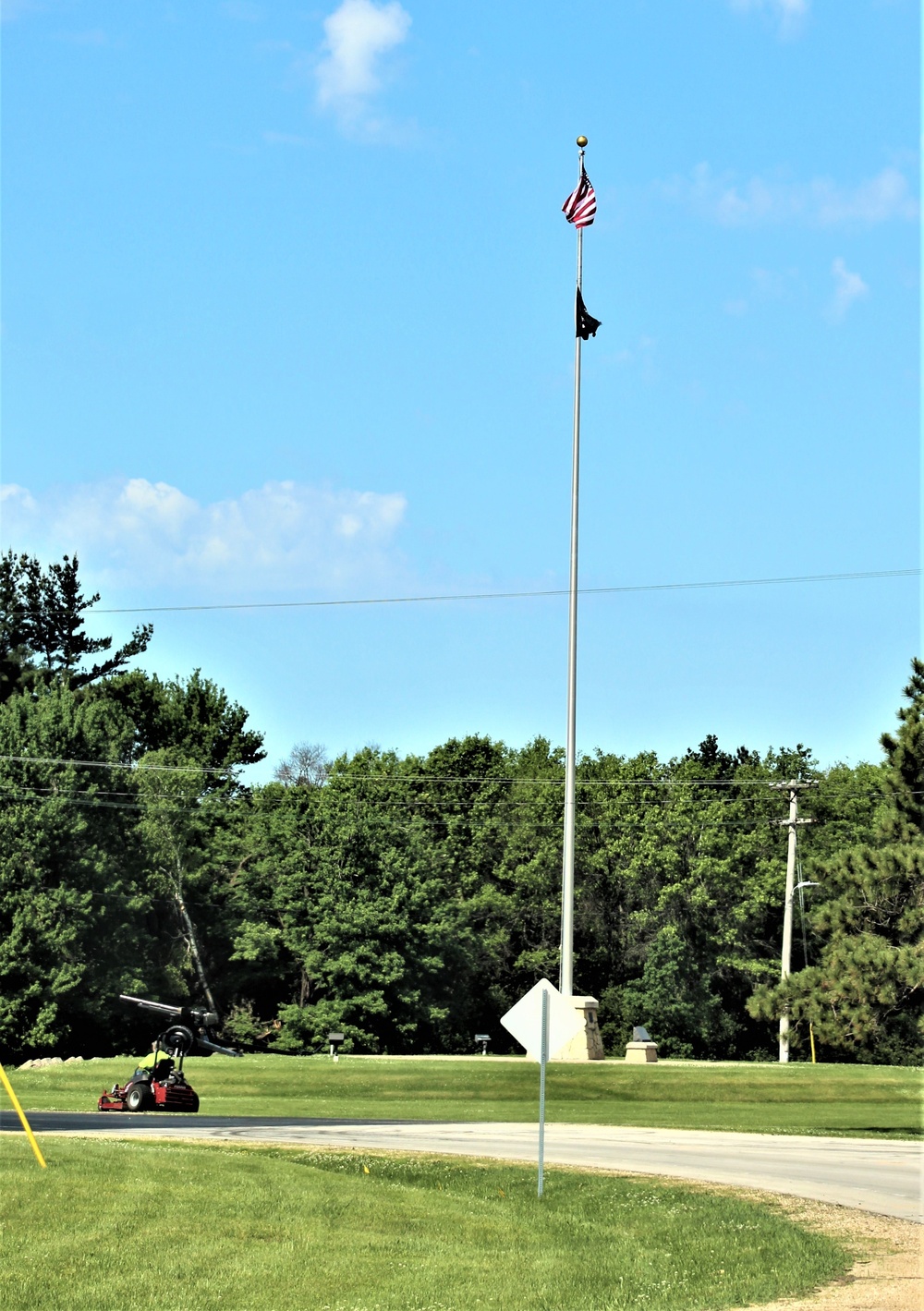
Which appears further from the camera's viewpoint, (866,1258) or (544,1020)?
(544,1020)

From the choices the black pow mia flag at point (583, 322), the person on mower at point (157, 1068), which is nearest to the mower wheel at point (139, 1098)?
the person on mower at point (157, 1068)

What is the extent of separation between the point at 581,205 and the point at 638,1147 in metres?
23.4

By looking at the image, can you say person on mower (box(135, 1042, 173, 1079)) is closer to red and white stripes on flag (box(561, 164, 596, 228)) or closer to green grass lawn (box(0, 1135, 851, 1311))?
green grass lawn (box(0, 1135, 851, 1311))

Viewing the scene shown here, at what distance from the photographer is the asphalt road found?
62.3ft

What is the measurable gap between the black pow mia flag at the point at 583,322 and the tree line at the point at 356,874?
2500 cm

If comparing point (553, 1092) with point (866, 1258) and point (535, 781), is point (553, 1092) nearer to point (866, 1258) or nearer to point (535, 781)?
point (866, 1258)

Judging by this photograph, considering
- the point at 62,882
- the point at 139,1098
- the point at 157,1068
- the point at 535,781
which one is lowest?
the point at 139,1098

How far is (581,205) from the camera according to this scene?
123 ft

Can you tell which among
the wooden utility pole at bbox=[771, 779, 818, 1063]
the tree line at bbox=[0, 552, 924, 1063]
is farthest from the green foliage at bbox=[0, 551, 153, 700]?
the wooden utility pole at bbox=[771, 779, 818, 1063]

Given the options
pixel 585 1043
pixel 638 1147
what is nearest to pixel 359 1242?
pixel 638 1147

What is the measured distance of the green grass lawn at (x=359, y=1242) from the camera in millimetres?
11531

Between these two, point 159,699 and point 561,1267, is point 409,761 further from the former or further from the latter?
point 561,1267

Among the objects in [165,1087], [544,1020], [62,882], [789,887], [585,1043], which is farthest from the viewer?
[789,887]

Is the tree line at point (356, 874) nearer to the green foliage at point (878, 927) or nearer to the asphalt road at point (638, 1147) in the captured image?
the green foliage at point (878, 927)
